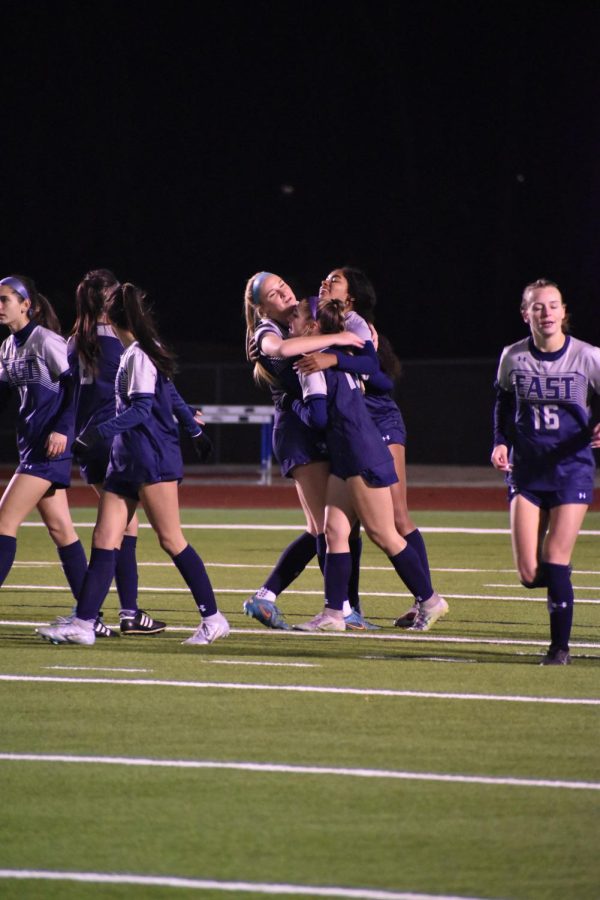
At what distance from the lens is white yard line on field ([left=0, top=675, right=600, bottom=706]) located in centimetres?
739

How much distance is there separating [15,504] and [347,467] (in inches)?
77.1

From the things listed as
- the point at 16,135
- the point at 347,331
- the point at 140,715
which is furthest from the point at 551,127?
the point at 140,715

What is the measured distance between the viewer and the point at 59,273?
160 feet

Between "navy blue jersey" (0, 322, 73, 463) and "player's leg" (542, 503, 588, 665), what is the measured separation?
9.63 feet

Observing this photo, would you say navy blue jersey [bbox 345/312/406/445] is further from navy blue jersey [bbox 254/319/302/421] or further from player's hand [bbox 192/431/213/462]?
player's hand [bbox 192/431/213/462]

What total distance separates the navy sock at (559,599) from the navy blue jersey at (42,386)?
2981mm

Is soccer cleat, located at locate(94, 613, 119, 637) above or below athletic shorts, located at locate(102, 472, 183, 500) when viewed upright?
below

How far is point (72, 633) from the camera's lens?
9.12 meters

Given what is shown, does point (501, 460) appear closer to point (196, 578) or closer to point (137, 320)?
point (196, 578)

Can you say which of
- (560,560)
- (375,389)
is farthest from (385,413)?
(560,560)

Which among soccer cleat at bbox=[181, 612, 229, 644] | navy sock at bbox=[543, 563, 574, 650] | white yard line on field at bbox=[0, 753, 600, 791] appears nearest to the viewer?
white yard line on field at bbox=[0, 753, 600, 791]

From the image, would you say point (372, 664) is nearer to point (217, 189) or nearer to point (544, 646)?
point (544, 646)

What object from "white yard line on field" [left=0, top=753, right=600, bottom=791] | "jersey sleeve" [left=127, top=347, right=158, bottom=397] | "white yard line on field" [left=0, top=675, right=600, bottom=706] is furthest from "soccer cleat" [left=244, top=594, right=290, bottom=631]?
"white yard line on field" [left=0, top=753, right=600, bottom=791]

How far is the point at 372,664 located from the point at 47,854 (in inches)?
151
